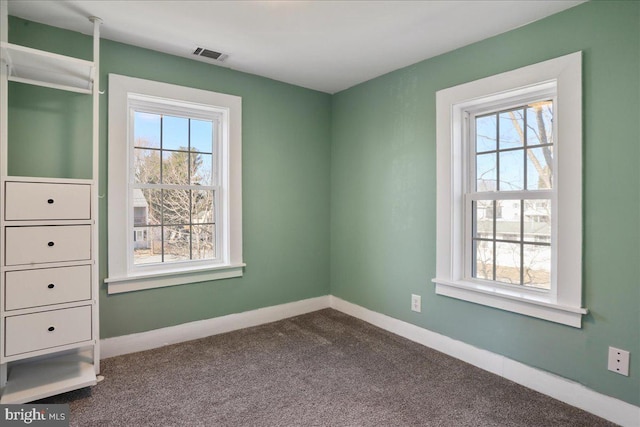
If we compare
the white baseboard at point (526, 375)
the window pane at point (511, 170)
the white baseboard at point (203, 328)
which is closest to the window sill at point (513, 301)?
the white baseboard at point (526, 375)

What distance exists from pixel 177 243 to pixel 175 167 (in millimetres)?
641

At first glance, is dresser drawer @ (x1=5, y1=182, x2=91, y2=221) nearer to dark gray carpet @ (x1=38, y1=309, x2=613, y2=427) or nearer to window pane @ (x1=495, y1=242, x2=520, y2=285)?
dark gray carpet @ (x1=38, y1=309, x2=613, y2=427)

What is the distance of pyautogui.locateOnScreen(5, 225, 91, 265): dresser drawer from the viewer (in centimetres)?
190

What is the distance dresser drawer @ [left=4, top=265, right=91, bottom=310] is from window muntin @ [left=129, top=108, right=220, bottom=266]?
0.64m

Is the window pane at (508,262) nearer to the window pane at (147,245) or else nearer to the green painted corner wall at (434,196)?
the green painted corner wall at (434,196)

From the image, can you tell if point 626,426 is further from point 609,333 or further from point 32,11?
point 32,11

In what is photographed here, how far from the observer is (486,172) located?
8.59 feet

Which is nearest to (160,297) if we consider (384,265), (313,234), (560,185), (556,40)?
(313,234)

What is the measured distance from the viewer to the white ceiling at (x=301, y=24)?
6.82 feet

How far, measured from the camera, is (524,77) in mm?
2240

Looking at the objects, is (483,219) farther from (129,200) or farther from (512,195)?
(129,200)

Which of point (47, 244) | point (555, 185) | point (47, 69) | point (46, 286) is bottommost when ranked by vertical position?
point (46, 286)

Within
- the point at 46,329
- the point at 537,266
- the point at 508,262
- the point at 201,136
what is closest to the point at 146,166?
the point at 201,136

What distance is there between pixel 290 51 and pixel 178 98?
38.2 inches
